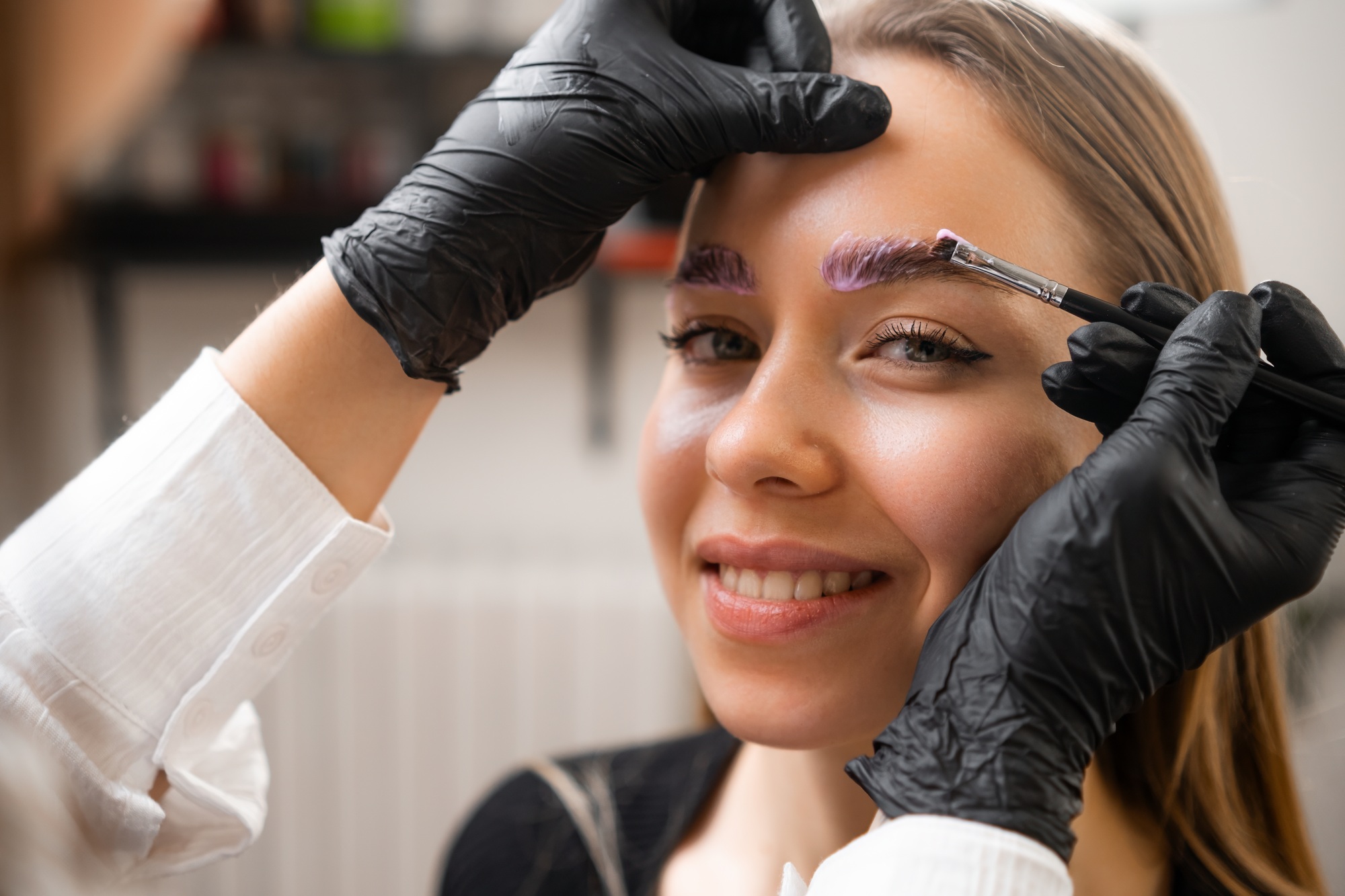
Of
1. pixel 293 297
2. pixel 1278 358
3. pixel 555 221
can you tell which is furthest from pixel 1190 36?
pixel 293 297

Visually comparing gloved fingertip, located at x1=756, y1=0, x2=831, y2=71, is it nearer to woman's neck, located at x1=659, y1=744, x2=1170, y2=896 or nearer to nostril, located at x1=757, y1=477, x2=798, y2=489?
nostril, located at x1=757, y1=477, x2=798, y2=489

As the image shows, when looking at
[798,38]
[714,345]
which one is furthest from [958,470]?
[798,38]

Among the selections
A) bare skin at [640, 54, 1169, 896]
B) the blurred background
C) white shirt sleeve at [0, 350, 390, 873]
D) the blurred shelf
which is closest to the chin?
bare skin at [640, 54, 1169, 896]

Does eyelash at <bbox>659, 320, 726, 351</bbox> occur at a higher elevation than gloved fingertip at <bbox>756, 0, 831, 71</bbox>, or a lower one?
lower

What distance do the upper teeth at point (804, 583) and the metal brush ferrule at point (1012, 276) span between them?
258 millimetres

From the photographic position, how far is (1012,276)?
28.5 inches

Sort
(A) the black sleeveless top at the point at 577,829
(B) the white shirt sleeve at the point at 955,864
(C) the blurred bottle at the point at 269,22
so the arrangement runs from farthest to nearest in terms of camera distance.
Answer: (C) the blurred bottle at the point at 269,22 < (A) the black sleeveless top at the point at 577,829 < (B) the white shirt sleeve at the point at 955,864

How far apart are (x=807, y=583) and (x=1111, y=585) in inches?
10.1

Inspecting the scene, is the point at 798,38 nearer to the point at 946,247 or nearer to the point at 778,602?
the point at 946,247

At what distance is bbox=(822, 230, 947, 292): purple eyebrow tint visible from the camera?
0.77 metres

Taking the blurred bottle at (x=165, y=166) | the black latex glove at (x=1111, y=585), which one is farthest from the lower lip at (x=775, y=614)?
the blurred bottle at (x=165, y=166)

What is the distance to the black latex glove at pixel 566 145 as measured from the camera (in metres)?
0.81

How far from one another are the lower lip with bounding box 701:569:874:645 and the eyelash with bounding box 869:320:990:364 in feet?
0.66

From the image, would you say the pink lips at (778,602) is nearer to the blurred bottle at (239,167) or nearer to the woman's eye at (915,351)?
the woman's eye at (915,351)
